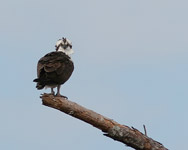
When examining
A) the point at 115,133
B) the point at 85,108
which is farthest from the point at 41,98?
the point at 115,133

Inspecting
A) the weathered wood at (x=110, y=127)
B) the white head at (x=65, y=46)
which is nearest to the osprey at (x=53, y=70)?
the white head at (x=65, y=46)

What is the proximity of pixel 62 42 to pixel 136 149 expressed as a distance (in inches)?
220

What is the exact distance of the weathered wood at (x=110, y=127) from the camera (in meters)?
8.49

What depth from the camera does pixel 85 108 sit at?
8.55 metres

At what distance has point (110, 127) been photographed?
8523 millimetres

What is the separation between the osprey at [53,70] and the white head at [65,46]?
1325mm

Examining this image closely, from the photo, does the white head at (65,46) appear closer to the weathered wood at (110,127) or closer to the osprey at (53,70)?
the osprey at (53,70)

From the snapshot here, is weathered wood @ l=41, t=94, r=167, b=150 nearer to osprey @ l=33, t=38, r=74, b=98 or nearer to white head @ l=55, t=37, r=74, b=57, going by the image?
osprey @ l=33, t=38, r=74, b=98

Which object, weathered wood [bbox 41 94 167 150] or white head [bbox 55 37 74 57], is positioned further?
white head [bbox 55 37 74 57]

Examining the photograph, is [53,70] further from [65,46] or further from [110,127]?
[110,127]

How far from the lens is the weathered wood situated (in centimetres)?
849

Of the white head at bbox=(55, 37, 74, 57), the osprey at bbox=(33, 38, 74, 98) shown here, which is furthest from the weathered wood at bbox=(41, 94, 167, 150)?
the white head at bbox=(55, 37, 74, 57)

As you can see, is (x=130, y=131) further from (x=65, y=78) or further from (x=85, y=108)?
(x=65, y=78)

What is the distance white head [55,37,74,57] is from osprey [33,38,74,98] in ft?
4.35
